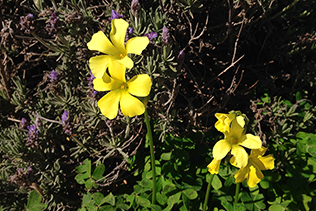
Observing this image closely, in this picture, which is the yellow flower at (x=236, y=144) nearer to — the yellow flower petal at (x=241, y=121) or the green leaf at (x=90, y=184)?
the yellow flower petal at (x=241, y=121)

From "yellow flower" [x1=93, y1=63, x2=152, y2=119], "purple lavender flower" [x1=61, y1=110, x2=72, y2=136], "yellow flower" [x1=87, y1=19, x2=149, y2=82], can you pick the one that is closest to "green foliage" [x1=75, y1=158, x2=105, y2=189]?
"purple lavender flower" [x1=61, y1=110, x2=72, y2=136]

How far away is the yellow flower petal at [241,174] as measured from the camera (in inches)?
59.6

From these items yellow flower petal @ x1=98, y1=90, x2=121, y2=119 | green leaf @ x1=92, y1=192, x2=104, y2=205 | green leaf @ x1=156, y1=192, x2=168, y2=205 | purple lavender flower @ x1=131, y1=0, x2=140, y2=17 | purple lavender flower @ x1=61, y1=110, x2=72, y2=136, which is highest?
purple lavender flower @ x1=131, y1=0, x2=140, y2=17

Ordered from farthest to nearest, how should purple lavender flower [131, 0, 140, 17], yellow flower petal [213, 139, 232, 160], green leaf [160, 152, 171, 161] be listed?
green leaf [160, 152, 171, 161]
purple lavender flower [131, 0, 140, 17]
yellow flower petal [213, 139, 232, 160]

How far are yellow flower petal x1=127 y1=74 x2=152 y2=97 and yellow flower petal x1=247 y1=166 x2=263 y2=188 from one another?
81 centimetres

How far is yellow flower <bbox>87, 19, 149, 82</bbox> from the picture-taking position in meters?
1.35

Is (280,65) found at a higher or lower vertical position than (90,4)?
lower

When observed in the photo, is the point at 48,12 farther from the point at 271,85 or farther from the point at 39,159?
the point at 271,85

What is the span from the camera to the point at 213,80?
2379 mm

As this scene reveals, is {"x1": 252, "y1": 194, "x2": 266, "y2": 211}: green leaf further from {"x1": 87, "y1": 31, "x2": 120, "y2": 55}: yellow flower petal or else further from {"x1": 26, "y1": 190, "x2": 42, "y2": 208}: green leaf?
{"x1": 26, "y1": 190, "x2": 42, "y2": 208}: green leaf

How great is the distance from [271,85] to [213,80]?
0.61 metres

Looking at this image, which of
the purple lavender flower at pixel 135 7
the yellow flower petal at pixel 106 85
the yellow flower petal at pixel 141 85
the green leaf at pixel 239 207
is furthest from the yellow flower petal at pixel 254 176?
the purple lavender flower at pixel 135 7

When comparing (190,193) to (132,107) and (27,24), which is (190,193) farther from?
(27,24)

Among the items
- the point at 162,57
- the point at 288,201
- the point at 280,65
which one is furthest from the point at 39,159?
the point at 280,65
